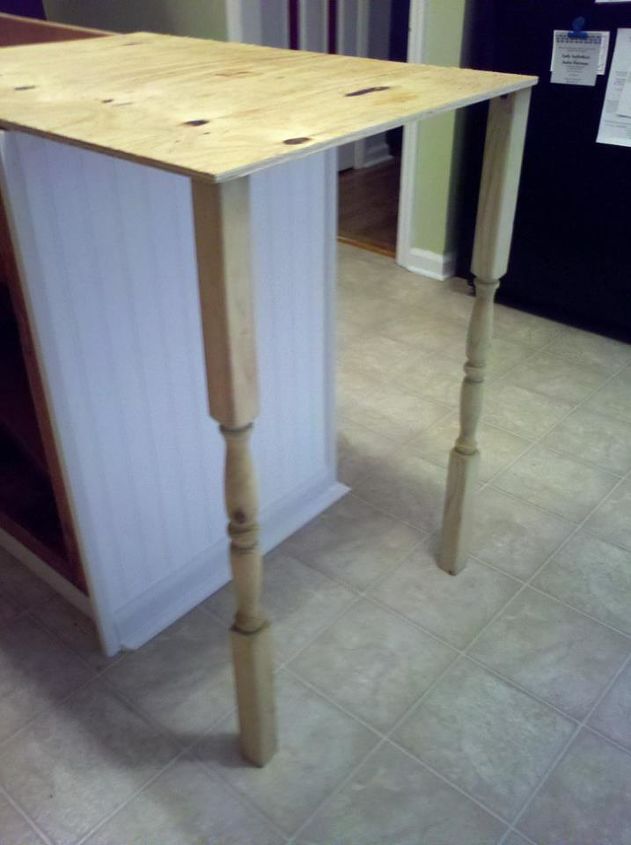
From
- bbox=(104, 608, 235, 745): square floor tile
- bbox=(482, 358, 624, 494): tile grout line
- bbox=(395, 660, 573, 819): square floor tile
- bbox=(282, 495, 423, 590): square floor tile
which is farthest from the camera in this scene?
bbox=(482, 358, 624, 494): tile grout line

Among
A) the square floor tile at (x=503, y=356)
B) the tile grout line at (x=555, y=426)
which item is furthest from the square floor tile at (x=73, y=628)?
the square floor tile at (x=503, y=356)

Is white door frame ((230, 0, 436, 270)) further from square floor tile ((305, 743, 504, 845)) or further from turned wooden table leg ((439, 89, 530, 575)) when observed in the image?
square floor tile ((305, 743, 504, 845))

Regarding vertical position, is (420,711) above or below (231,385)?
below

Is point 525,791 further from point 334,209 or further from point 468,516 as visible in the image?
point 334,209

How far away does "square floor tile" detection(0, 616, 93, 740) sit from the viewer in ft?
5.09

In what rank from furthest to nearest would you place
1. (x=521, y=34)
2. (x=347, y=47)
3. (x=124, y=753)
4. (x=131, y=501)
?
(x=347, y=47) → (x=521, y=34) → (x=131, y=501) → (x=124, y=753)

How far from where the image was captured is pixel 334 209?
172 centimetres

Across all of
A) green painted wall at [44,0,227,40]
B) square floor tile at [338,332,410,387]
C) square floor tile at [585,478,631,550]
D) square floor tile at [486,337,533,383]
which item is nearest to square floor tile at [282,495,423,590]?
square floor tile at [585,478,631,550]

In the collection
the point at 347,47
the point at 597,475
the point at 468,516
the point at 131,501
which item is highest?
the point at 347,47

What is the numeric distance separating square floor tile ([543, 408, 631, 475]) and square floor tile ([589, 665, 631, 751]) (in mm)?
798

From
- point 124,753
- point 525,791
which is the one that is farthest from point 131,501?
point 525,791

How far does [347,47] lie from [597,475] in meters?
3.56

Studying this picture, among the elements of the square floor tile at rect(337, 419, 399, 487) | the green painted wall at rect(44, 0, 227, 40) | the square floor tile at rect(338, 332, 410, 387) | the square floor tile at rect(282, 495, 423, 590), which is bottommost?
the square floor tile at rect(338, 332, 410, 387)

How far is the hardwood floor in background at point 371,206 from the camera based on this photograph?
396cm
